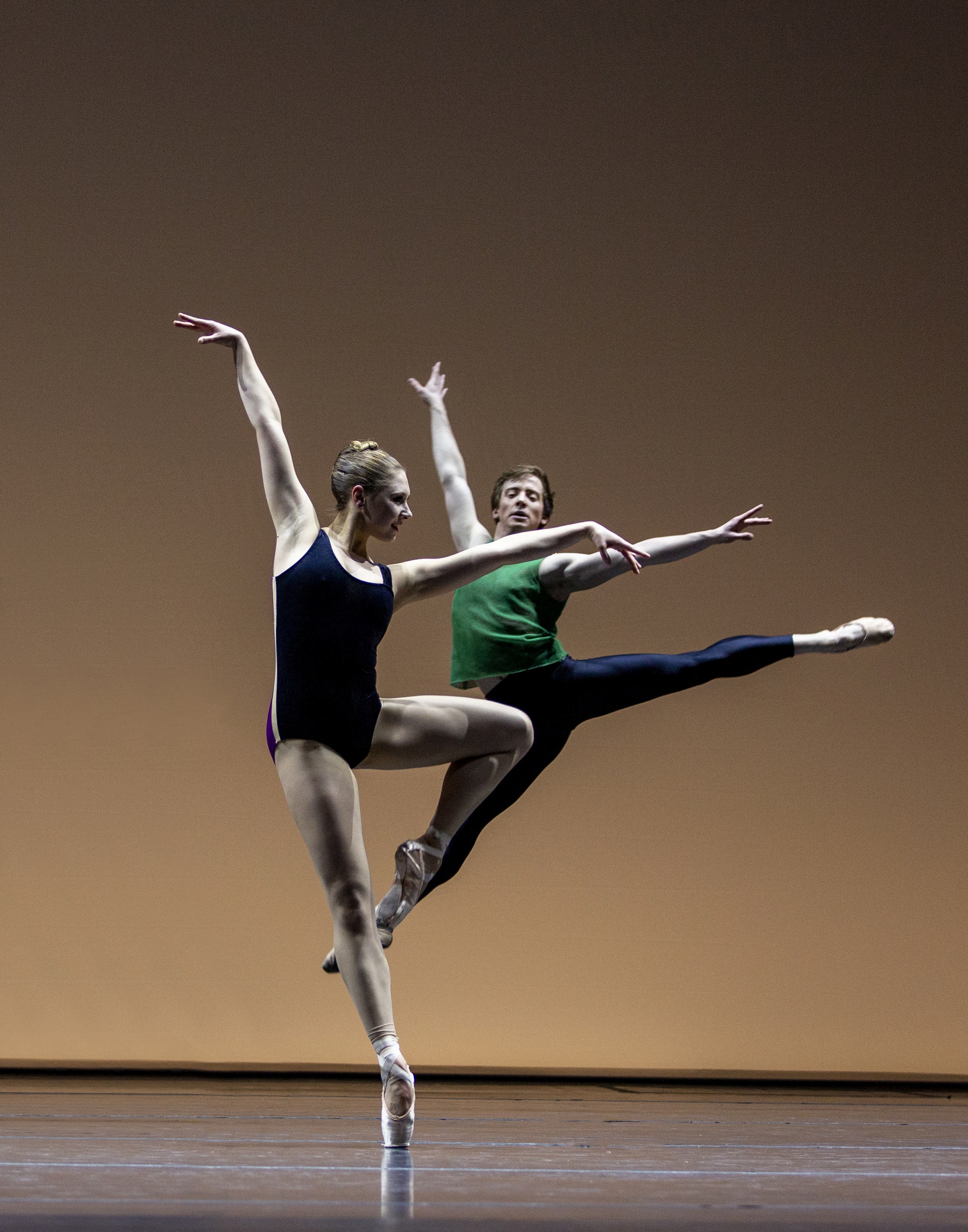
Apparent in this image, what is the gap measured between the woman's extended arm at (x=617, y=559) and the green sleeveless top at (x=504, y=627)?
4 centimetres

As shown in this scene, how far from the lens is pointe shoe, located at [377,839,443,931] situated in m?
3.07

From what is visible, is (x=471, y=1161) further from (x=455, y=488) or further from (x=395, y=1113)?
(x=455, y=488)

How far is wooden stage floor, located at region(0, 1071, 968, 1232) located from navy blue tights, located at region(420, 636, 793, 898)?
0.71 metres

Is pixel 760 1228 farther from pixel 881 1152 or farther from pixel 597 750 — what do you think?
pixel 597 750

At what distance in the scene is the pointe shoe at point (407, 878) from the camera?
3074 millimetres

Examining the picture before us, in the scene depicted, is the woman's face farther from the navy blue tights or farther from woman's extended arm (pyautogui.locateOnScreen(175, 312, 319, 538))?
the navy blue tights

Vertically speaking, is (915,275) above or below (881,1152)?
above

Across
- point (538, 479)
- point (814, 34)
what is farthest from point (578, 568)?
point (814, 34)

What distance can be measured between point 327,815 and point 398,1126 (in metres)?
0.60

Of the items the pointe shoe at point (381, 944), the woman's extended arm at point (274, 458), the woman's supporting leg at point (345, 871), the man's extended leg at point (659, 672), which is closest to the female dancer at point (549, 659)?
the man's extended leg at point (659, 672)

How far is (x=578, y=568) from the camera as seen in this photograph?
131 inches

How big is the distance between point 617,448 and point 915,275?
1.37 meters

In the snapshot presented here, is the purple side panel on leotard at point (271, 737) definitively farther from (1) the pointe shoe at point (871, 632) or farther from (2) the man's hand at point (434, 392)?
(1) the pointe shoe at point (871, 632)

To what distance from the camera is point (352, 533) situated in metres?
2.83
